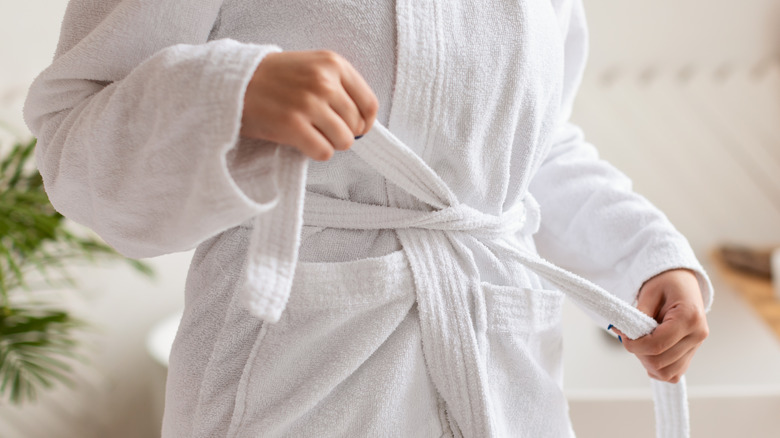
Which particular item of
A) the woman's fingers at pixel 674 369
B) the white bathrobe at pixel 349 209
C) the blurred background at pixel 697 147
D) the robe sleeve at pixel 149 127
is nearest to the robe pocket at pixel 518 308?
the white bathrobe at pixel 349 209

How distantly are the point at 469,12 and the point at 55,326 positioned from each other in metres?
1.21

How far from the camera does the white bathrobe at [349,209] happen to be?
0.42m

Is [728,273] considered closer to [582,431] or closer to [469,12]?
[582,431]

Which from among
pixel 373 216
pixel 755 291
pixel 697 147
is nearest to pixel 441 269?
pixel 373 216

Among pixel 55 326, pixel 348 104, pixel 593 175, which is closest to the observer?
pixel 348 104

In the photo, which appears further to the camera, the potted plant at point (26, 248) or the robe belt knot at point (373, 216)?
the potted plant at point (26, 248)

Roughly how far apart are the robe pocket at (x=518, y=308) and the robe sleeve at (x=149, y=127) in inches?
8.6

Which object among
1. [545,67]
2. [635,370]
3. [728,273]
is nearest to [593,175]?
[545,67]

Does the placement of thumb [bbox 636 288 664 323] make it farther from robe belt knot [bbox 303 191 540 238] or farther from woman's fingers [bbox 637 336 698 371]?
robe belt knot [bbox 303 191 540 238]

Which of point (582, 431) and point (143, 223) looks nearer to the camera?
point (143, 223)

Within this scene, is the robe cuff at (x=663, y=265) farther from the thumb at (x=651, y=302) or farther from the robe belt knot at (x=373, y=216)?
the robe belt knot at (x=373, y=216)

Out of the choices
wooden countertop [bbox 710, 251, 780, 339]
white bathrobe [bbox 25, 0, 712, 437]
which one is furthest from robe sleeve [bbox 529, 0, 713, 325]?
wooden countertop [bbox 710, 251, 780, 339]

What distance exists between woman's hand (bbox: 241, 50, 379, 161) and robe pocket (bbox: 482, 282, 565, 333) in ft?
0.68

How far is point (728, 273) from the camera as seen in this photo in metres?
1.98
